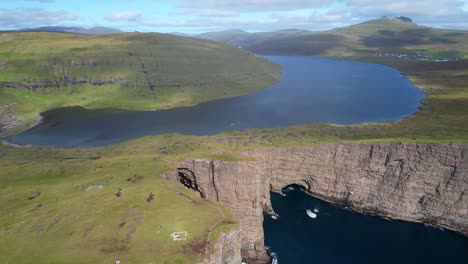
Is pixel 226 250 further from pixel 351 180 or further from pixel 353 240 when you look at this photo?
pixel 351 180

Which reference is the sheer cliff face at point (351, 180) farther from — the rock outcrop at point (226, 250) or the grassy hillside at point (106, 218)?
the rock outcrop at point (226, 250)

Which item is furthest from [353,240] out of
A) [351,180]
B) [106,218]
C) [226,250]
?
[106,218]

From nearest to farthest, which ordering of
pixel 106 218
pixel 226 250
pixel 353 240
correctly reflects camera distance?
pixel 226 250 → pixel 106 218 → pixel 353 240

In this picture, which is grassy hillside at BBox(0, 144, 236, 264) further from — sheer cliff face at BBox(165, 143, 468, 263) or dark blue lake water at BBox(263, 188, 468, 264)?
dark blue lake water at BBox(263, 188, 468, 264)

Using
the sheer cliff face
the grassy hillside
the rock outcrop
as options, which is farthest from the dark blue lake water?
the grassy hillside

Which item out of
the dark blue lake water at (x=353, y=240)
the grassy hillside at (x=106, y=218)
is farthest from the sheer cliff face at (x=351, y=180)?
the grassy hillside at (x=106, y=218)

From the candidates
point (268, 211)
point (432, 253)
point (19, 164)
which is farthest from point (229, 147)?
point (19, 164)
